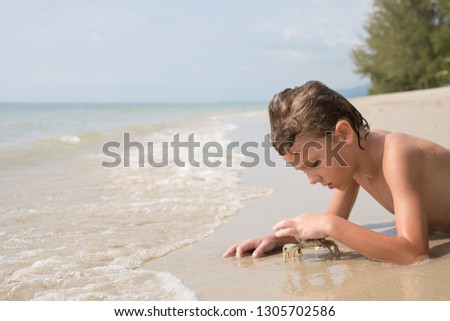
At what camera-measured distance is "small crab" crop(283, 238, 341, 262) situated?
2762mm

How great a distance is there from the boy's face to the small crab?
11.2 inches

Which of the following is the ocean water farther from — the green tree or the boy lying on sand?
the green tree

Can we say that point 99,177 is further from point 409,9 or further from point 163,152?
point 409,9

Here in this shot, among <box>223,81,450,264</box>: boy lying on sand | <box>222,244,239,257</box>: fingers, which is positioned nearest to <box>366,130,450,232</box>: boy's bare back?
<box>223,81,450,264</box>: boy lying on sand

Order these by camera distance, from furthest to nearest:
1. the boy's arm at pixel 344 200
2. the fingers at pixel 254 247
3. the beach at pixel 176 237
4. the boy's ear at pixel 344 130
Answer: the boy's arm at pixel 344 200 < the fingers at pixel 254 247 < the boy's ear at pixel 344 130 < the beach at pixel 176 237

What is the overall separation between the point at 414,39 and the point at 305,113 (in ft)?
100

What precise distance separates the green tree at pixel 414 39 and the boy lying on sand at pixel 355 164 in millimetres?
29114

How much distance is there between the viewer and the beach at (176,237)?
8.21ft

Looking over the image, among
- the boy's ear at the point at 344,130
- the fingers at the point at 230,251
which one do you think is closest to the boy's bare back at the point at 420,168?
the boy's ear at the point at 344,130

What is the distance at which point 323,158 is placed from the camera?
2734 millimetres

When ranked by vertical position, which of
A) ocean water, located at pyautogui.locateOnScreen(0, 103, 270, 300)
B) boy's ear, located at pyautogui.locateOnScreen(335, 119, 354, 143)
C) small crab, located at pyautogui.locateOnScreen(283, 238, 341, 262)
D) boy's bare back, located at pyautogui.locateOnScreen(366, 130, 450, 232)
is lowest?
ocean water, located at pyautogui.locateOnScreen(0, 103, 270, 300)

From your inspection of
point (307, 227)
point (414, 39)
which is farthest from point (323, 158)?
point (414, 39)

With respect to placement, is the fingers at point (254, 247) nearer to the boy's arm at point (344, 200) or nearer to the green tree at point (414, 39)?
the boy's arm at point (344, 200)
